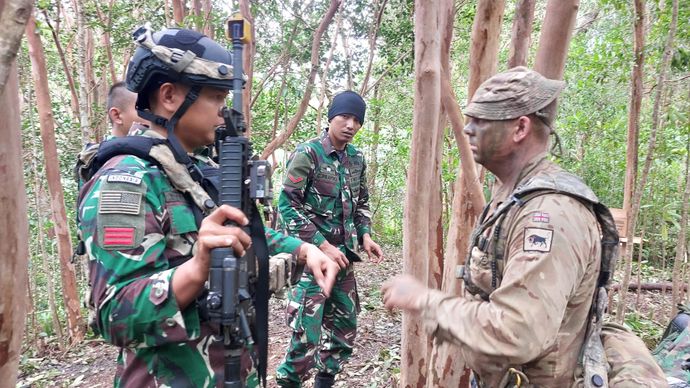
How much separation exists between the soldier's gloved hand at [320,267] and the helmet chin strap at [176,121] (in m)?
0.57

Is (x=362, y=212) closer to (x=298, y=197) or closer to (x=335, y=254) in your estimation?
(x=298, y=197)

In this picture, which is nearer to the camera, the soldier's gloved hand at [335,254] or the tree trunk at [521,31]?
the tree trunk at [521,31]

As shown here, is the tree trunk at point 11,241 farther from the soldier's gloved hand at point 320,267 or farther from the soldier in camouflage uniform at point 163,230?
the soldier's gloved hand at point 320,267

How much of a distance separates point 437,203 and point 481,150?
6.34 feet

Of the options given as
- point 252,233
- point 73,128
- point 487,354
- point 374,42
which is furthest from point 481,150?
point 73,128

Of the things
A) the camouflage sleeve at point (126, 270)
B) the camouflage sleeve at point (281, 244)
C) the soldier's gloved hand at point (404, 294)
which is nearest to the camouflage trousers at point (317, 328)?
the camouflage sleeve at point (281, 244)

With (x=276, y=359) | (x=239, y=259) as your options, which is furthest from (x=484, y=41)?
(x=276, y=359)

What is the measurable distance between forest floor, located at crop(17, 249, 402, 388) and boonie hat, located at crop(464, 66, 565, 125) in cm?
316

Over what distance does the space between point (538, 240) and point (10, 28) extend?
5.34 ft

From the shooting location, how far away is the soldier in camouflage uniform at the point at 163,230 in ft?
4.23

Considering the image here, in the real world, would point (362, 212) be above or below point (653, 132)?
below

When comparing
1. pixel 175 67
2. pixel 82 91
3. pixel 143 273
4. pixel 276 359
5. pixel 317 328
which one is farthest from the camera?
pixel 82 91

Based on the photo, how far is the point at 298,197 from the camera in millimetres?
3727

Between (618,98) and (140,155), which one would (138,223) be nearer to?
(140,155)
